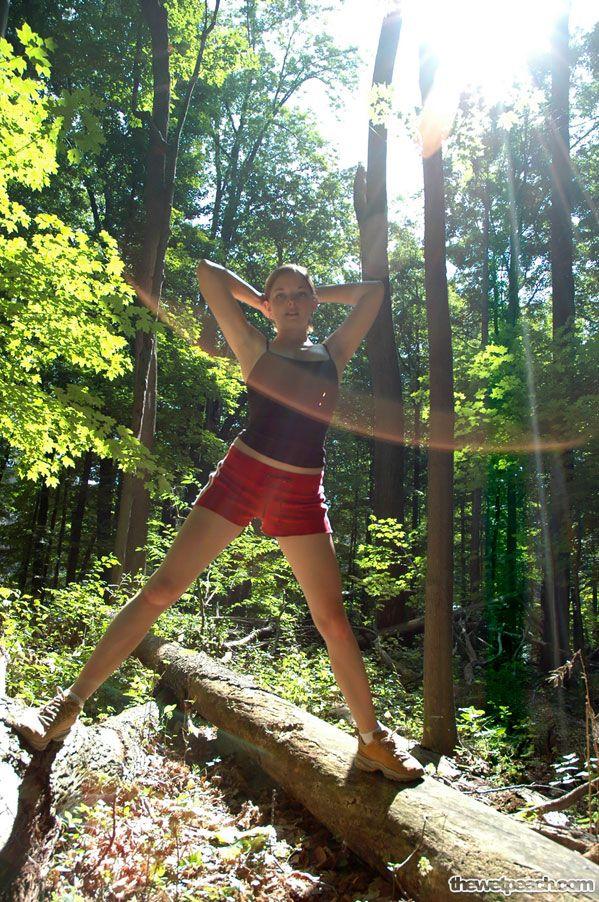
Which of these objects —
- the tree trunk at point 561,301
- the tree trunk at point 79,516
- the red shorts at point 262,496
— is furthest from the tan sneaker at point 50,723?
the tree trunk at point 79,516

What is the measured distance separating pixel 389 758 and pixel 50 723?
4.79 ft

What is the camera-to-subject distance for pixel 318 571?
2.70 metres

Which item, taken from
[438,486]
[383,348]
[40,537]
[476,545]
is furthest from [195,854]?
[40,537]

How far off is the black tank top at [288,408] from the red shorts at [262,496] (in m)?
0.07

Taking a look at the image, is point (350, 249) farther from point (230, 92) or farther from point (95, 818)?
point (95, 818)

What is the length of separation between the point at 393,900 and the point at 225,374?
13.6 meters

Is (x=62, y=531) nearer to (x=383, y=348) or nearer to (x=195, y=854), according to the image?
(x=383, y=348)

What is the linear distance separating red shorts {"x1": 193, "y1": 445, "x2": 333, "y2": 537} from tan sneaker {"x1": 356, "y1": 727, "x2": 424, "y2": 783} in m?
1.00

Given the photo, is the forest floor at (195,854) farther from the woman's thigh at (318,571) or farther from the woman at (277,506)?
the woman's thigh at (318,571)

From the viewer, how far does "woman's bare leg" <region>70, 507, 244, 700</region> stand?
2504 mm

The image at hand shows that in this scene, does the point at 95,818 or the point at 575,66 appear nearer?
the point at 95,818

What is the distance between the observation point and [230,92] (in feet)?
68.9

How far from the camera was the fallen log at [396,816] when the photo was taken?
2.07 meters

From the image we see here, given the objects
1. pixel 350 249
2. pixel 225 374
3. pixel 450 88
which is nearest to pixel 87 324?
pixel 450 88
